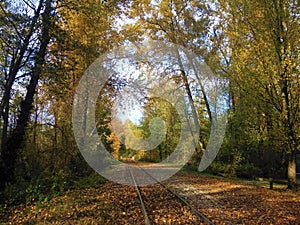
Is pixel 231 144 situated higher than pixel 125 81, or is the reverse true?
pixel 125 81

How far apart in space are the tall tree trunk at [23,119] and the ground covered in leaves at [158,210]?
6.50ft

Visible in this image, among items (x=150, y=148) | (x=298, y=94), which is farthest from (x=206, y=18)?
(x=150, y=148)

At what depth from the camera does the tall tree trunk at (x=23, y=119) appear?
9.77 meters

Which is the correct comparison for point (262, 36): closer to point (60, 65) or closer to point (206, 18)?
point (60, 65)

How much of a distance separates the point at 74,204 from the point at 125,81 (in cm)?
935

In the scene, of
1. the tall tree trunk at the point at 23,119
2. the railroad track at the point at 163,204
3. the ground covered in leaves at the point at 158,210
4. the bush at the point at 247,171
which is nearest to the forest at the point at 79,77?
the tall tree trunk at the point at 23,119

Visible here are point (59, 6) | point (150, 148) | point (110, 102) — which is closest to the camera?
point (59, 6)

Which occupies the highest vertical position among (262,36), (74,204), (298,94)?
(262,36)

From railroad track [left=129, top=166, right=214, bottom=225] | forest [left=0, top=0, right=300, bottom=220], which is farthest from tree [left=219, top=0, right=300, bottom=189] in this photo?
railroad track [left=129, top=166, right=214, bottom=225]

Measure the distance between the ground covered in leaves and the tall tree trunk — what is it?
198cm

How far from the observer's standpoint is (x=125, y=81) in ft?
54.9

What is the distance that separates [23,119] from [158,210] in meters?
6.73

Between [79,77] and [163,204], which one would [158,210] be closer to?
[163,204]

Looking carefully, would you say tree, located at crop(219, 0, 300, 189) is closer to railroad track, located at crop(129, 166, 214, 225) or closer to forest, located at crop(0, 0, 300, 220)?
forest, located at crop(0, 0, 300, 220)
